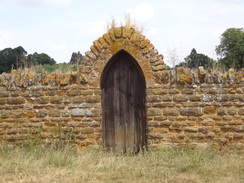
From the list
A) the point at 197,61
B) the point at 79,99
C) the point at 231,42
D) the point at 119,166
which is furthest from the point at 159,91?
the point at 231,42

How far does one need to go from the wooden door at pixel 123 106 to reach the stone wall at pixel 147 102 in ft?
1.07

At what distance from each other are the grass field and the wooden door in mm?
433

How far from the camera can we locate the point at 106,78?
7.68 m

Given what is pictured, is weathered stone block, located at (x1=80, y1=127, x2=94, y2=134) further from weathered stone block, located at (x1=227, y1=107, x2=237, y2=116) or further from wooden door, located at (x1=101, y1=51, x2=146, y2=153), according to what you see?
weathered stone block, located at (x1=227, y1=107, x2=237, y2=116)

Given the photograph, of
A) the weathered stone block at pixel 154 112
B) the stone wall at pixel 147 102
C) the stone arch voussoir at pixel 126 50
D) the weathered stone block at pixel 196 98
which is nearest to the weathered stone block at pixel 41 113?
the stone wall at pixel 147 102

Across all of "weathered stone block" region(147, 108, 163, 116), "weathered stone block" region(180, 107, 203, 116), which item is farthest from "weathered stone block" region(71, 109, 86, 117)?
"weathered stone block" region(180, 107, 203, 116)

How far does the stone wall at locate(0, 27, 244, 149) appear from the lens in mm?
7078

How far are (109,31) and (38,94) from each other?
2.29 m

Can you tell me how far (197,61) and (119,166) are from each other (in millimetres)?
4717

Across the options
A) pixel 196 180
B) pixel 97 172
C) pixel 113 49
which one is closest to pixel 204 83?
pixel 113 49

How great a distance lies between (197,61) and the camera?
30.6 ft

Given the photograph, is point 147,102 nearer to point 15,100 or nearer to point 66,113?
point 66,113

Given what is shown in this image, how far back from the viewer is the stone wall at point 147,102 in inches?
279

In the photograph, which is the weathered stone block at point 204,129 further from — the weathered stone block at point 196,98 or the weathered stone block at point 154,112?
the weathered stone block at point 154,112
